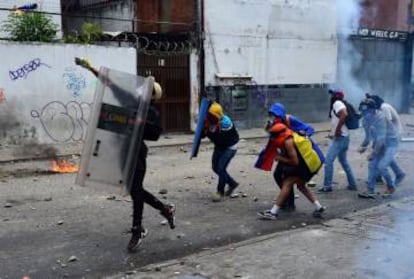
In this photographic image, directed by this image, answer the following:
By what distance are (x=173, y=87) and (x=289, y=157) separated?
9.18m

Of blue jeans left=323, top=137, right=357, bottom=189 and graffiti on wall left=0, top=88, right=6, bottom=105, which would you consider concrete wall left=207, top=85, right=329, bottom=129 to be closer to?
graffiti on wall left=0, top=88, right=6, bottom=105

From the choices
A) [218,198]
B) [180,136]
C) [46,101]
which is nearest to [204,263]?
[218,198]

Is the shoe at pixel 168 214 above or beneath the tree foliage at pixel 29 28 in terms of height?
beneath

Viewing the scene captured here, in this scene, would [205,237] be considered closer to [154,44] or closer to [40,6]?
[154,44]

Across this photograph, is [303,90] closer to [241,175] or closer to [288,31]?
[288,31]

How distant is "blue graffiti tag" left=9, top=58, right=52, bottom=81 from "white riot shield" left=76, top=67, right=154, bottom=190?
768cm

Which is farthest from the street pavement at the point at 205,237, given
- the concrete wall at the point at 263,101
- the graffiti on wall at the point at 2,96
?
the concrete wall at the point at 263,101

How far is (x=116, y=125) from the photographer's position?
5184mm

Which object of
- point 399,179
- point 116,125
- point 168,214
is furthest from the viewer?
point 399,179

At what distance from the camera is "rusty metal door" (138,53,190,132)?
15.0 meters

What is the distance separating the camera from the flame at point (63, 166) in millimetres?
10229

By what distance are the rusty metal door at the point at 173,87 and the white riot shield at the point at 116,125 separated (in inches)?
381

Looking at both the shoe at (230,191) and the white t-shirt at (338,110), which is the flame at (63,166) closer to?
the shoe at (230,191)

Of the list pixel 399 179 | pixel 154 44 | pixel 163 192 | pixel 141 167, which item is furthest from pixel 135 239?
pixel 154 44
